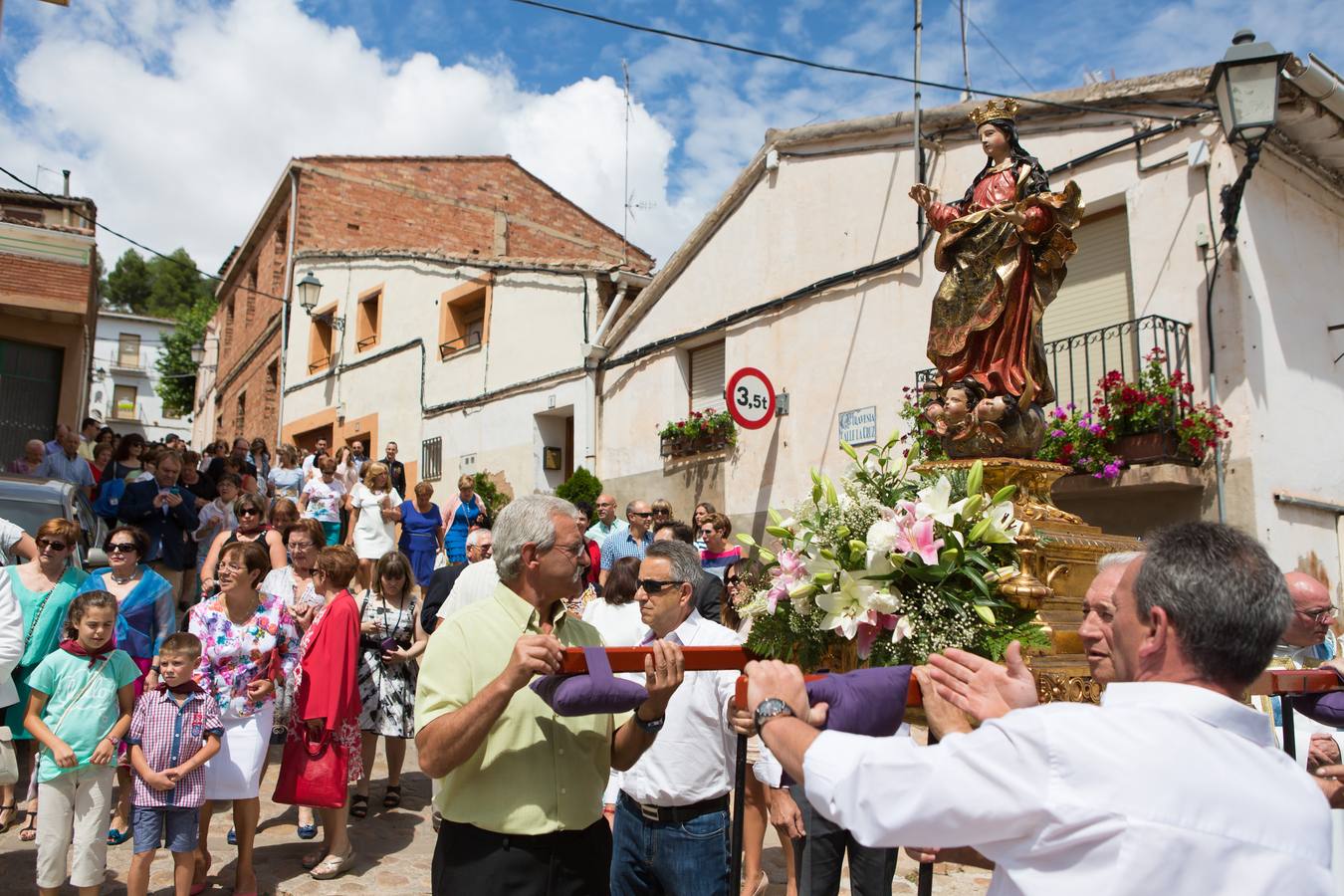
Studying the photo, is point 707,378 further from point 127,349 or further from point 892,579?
point 127,349

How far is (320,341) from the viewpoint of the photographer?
24547 mm

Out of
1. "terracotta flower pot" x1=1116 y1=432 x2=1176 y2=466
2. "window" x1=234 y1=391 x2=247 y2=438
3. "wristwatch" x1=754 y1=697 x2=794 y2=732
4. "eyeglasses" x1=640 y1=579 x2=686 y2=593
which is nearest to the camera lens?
"wristwatch" x1=754 y1=697 x2=794 y2=732

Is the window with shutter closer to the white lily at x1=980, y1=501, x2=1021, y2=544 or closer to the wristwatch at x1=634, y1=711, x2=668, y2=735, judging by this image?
the white lily at x1=980, y1=501, x2=1021, y2=544

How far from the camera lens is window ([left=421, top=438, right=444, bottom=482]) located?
1970 cm

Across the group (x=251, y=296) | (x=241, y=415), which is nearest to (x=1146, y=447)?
(x=241, y=415)

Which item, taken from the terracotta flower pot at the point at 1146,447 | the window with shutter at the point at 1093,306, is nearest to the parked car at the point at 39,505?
the terracotta flower pot at the point at 1146,447

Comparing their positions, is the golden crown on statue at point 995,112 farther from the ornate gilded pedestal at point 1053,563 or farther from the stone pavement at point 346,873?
the stone pavement at point 346,873

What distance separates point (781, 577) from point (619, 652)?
2.72 ft

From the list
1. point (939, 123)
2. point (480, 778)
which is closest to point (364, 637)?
point (480, 778)

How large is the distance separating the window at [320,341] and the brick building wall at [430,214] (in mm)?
1584

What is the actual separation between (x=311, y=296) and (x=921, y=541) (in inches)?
868

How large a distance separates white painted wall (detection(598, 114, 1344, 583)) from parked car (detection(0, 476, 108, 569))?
7.66 metres

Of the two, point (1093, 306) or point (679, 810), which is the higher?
point (1093, 306)

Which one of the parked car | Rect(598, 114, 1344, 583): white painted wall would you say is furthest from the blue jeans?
Rect(598, 114, 1344, 583): white painted wall
